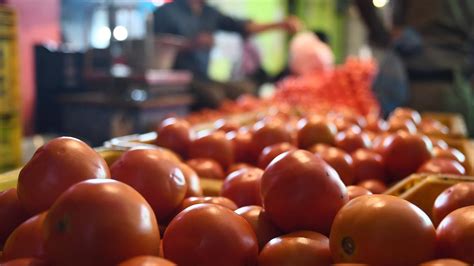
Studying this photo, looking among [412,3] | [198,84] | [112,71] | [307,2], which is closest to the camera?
[412,3]

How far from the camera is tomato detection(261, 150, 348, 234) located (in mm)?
700

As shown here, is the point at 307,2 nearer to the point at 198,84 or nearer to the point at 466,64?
the point at 198,84

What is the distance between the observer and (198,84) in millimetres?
4223

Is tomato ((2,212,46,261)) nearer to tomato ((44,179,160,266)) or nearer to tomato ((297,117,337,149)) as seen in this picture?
tomato ((44,179,160,266))

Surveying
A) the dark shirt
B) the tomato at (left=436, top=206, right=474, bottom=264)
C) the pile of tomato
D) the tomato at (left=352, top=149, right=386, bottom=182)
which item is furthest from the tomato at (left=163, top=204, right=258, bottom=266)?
the dark shirt

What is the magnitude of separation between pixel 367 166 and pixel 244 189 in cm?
45

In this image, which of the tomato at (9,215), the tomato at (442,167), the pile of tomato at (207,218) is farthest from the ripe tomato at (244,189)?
the tomato at (442,167)

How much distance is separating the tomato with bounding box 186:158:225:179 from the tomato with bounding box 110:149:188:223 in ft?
1.32

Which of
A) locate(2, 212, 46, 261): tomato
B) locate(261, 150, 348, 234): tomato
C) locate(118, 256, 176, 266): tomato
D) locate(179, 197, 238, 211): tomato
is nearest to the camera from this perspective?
locate(118, 256, 176, 266): tomato

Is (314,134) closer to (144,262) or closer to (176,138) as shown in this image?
(176,138)

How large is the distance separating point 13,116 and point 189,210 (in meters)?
3.29

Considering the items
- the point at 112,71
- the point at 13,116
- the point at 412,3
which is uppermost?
the point at 412,3

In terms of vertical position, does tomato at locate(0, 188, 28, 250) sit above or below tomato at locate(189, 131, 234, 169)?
above

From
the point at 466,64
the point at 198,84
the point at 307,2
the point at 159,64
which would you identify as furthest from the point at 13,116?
the point at 307,2
